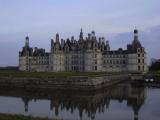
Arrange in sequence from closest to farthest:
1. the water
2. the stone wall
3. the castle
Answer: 1. the water
2. the stone wall
3. the castle

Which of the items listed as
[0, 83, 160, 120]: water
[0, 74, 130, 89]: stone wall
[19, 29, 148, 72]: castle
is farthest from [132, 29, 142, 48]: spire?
[0, 83, 160, 120]: water

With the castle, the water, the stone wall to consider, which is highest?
the castle

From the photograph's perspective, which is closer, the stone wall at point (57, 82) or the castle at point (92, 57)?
the stone wall at point (57, 82)

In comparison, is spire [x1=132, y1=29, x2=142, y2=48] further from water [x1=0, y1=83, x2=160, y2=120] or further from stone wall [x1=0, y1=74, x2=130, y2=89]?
water [x1=0, y1=83, x2=160, y2=120]

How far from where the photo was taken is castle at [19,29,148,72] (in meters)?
87.0

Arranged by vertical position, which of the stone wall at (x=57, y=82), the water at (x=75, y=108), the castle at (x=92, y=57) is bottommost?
the water at (x=75, y=108)

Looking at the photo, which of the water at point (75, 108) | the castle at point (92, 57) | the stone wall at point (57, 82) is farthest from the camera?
the castle at point (92, 57)

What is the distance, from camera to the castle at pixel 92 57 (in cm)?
8704

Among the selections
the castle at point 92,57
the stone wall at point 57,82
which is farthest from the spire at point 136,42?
the stone wall at point 57,82

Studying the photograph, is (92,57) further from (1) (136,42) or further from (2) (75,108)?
(2) (75,108)

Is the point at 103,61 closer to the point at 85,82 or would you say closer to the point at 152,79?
the point at 152,79

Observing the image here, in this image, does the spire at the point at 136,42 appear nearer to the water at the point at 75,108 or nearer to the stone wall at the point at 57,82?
the stone wall at the point at 57,82

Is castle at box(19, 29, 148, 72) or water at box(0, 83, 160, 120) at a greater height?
castle at box(19, 29, 148, 72)

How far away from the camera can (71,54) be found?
89.6 m
